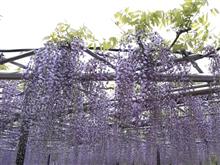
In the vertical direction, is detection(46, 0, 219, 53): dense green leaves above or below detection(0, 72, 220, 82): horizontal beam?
above

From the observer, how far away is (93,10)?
14.4 feet

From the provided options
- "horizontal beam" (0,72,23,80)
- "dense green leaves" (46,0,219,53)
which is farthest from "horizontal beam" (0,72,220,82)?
"dense green leaves" (46,0,219,53)

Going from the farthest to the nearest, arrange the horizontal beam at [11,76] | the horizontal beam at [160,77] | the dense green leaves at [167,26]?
the horizontal beam at [11,76]
the horizontal beam at [160,77]
the dense green leaves at [167,26]

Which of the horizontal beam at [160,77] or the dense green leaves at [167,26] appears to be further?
the horizontal beam at [160,77]

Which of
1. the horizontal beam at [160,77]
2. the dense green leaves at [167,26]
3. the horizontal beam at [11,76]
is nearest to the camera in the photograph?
the dense green leaves at [167,26]

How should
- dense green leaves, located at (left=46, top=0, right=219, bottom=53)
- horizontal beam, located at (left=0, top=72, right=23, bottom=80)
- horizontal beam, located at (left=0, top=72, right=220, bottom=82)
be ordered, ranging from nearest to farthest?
dense green leaves, located at (left=46, top=0, right=219, bottom=53) → horizontal beam, located at (left=0, top=72, right=220, bottom=82) → horizontal beam, located at (left=0, top=72, right=23, bottom=80)

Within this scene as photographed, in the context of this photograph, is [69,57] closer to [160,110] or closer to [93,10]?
[93,10]

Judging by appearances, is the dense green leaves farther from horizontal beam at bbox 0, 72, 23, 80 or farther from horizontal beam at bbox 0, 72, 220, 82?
horizontal beam at bbox 0, 72, 23, 80

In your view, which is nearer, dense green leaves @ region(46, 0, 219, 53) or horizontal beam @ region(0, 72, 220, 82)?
dense green leaves @ region(46, 0, 219, 53)

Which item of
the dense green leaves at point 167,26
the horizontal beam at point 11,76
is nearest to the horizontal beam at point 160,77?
the horizontal beam at point 11,76

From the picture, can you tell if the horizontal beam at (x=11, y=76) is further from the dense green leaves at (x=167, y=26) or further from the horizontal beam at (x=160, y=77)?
the dense green leaves at (x=167, y=26)

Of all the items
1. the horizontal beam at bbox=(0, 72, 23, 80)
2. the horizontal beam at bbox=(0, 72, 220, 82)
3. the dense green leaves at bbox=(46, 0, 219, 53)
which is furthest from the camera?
the horizontal beam at bbox=(0, 72, 23, 80)

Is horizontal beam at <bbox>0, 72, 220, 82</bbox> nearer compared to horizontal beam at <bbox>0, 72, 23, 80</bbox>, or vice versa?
horizontal beam at <bbox>0, 72, 220, 82</bbox>

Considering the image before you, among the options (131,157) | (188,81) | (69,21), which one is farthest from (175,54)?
(131,157)
